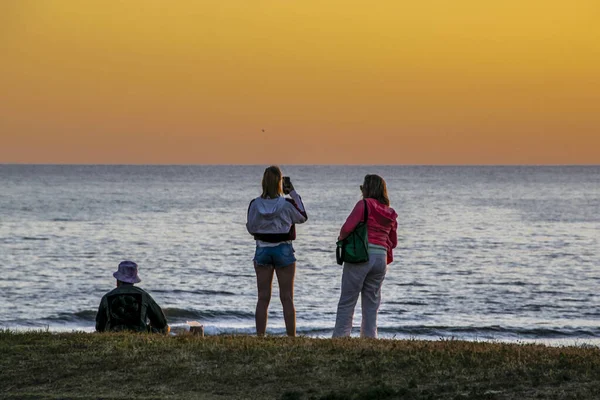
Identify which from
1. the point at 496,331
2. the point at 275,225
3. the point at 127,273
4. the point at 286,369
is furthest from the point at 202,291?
the point at 286,369

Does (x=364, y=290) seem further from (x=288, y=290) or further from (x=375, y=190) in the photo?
(x=375, y=190)

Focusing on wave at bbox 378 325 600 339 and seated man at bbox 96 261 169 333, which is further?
wave at bbox 378 325 600 339

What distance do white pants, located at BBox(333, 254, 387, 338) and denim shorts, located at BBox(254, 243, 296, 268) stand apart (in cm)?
70

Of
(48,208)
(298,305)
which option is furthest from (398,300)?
(48,208)

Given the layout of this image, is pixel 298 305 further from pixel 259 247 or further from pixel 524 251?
pixel 524 251

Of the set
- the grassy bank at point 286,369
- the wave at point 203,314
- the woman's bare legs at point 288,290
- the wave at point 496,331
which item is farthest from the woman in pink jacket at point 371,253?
the wave at point 203,314

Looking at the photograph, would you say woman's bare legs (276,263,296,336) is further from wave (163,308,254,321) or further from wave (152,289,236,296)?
wave (152,289,236,296)

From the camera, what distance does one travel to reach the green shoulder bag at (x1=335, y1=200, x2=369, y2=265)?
1108 cm

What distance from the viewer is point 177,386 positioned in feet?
28.5

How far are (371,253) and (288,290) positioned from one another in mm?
1023

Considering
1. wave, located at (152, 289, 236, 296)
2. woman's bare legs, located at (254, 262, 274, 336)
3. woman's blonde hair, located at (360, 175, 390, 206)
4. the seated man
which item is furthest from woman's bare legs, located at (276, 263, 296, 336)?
wave, located at (152, 289, 236, 296)

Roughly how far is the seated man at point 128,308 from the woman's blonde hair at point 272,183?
1.65m

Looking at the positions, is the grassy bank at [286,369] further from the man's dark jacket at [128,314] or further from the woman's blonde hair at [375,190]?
the woman's blonde hair at [375,190]

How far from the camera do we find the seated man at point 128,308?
34.3 feet
